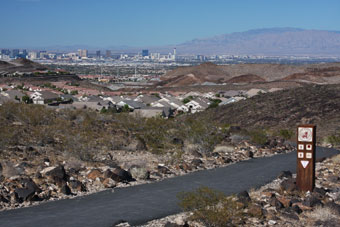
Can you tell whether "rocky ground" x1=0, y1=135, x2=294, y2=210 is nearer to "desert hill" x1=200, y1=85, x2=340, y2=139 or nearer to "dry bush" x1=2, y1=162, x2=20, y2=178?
"dry bush" x1=2, y1=162, x2=20, y2=178

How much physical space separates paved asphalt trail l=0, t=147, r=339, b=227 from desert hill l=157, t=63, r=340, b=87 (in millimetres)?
76123

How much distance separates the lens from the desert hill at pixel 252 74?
9669 centimetres

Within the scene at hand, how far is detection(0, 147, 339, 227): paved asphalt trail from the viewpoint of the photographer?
10969 mm

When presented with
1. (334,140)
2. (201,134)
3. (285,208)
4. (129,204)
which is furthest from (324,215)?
(334,140)

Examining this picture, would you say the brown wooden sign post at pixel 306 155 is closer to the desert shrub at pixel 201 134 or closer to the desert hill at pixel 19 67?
the desert shrub at pixel 201 134

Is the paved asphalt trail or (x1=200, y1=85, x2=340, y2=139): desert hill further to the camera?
(x1=200, y1=85, x2=340, y2=139): desert hill

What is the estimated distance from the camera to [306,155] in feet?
41.4

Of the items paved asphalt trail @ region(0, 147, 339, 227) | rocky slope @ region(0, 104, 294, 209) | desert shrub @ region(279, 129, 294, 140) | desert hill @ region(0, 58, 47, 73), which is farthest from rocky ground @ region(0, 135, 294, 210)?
desert hill @ region(0, 58, 47, 73)

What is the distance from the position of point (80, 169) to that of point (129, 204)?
10.4 feet

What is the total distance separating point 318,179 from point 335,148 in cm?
974

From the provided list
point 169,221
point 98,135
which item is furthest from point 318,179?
point 98,135

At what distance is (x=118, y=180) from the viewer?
47.0 ft

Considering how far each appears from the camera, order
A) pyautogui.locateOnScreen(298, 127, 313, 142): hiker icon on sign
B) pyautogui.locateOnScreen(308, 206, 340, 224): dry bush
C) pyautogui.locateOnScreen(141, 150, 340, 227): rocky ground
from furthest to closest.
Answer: pyautogui.locateOnScreen(298, 127, 313, 142): hiker icon on sign
pyautogui.locateOnScreen(308, 206, 340, 224): dry bush
pyautogui.locateOnScreen(141, 150, 340, 227): rocky ground

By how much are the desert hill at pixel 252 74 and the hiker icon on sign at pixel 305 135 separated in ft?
259
